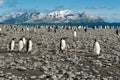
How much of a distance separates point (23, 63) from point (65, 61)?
2011 mm

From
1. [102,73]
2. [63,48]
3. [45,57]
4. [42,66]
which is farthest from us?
[63,48]

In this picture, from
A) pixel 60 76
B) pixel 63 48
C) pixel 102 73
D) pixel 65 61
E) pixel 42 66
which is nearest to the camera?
pixel 60 76

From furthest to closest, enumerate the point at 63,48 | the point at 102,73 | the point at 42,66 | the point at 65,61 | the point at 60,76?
the point at 63,48, the point at 65,61, the point at 42,66, the point at 102,73, the point at 60,76

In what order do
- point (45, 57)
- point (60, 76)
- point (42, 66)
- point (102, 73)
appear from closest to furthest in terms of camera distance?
point (60, 76) → point (102, 73) → point (42, 66) → point (45, 57)

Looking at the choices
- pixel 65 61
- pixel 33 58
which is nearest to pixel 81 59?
pixel 65 61

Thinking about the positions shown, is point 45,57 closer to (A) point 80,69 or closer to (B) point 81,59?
(B) point 81,59

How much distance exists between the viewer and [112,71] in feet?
49.2

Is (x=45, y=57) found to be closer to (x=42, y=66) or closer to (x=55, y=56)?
(x=55, y=56)

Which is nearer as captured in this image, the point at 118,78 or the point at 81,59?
the point at 118,78

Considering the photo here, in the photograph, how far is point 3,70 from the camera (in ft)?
48.2

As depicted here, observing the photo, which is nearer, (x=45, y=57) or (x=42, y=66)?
(x=42, y=66)

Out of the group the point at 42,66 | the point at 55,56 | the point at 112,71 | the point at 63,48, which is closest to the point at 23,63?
the point at 42,66

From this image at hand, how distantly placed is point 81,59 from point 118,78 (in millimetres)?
4577

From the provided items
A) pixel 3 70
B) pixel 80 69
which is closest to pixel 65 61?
pixel 80 69
